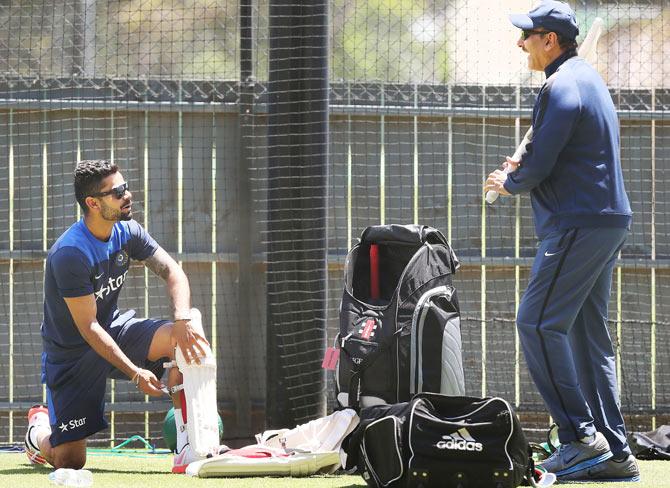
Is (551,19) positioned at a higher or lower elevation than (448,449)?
higher

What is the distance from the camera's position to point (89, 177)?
5199mm

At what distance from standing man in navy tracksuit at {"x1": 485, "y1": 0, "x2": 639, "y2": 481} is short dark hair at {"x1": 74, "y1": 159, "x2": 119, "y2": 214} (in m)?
1.76

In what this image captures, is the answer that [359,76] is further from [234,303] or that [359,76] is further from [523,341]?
[523,341]

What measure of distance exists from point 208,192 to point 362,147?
924 millimetres

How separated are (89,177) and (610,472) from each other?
253 cm

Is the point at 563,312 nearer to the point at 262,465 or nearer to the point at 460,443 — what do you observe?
the point at 460,443

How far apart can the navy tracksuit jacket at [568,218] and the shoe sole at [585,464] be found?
0.10 meters

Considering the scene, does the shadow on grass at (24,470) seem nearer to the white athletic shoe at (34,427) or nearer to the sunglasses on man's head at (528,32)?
the white athletic shoe at (34,427)

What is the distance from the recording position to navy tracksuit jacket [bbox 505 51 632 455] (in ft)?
15.0

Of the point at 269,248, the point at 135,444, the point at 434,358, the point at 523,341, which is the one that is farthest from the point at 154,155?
the point at 523,341

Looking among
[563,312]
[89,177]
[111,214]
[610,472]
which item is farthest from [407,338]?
[89,177]

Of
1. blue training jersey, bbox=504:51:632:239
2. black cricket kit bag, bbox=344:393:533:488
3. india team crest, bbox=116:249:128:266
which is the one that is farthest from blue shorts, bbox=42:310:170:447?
blue training jersey, bbox=504:51:632:239

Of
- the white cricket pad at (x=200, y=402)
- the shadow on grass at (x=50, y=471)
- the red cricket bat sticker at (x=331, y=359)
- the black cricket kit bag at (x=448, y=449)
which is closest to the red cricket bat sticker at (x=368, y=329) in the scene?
the red cricket bat sticker at (x=331, y=359)

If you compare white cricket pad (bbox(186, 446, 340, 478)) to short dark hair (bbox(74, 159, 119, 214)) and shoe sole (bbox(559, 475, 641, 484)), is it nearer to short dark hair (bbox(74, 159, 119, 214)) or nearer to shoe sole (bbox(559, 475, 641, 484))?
shoe sole (bbox(559, 475, 641, 484))
